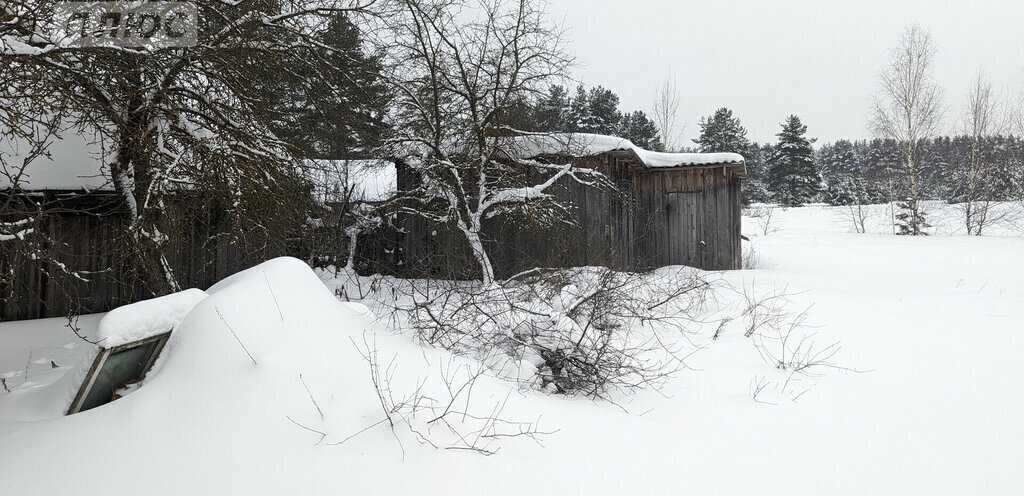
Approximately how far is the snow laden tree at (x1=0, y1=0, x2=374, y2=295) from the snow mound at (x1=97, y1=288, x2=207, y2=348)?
199 centimetres

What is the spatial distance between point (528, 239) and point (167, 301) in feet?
24.3

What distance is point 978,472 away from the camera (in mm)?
2699

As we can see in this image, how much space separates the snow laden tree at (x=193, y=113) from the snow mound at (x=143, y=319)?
199 cm

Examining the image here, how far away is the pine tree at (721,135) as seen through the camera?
38500 millimetres

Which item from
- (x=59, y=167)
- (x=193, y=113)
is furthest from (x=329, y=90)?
(x=59, y=167)

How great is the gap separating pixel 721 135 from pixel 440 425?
138ft

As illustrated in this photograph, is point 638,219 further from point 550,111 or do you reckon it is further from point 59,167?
point 59,167

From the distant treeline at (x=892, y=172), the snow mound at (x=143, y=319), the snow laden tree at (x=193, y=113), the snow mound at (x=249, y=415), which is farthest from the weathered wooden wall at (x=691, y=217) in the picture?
the distant treeline at (x=892, y=172)

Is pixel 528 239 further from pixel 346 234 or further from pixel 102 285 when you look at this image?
pixel 102 285

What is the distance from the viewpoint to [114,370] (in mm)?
2809

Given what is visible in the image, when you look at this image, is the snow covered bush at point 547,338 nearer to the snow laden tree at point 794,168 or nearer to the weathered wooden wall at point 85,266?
the weathered wooden wall at point 85,266

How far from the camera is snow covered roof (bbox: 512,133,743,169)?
872 cm

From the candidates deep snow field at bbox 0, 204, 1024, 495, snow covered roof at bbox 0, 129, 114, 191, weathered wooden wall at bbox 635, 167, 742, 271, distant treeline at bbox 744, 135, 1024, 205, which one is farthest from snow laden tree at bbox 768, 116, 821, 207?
snow covered roof at bbox 0, 129, 114, 191

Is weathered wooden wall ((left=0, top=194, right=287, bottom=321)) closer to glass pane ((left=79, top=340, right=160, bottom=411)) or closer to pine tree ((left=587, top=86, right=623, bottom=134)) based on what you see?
glass pane ((left=79, top=340, right=160, bottom=411))
